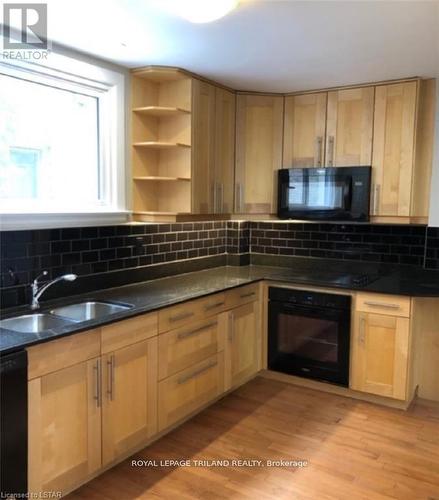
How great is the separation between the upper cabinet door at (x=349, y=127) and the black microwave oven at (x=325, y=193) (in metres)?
0.11

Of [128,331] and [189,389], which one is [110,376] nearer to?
A: [128,331]

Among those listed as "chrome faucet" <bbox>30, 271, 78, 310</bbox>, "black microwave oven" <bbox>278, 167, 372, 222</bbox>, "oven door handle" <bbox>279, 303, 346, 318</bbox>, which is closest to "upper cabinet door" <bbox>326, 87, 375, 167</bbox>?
"black microwave oven" <bbox>278, 167, 372, 222</bbox>

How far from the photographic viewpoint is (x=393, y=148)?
3271 millimetres

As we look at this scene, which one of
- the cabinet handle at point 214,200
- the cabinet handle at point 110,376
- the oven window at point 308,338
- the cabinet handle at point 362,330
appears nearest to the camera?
the cabinet handle at point 110,376

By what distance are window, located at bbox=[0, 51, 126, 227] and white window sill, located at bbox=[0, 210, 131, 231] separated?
25 millimetres

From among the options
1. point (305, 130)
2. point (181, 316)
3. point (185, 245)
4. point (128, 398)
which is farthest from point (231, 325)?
point (305, 130)

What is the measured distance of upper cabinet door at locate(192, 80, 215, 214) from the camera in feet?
10.4

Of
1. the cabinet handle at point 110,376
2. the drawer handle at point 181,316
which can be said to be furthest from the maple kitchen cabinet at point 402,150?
the cabinet handle at point 110,376

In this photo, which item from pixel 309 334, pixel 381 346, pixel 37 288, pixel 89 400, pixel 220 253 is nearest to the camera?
pixel 89 400

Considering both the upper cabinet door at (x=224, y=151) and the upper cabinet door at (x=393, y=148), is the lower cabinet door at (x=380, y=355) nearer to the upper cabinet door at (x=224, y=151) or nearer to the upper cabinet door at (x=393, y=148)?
the upper cabinet door at (x=393, y=148)

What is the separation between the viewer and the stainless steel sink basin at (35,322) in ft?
7.64

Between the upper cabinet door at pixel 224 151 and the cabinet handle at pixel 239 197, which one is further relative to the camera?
the cabinet handle at pixel 239 197

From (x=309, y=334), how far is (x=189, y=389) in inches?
41.1

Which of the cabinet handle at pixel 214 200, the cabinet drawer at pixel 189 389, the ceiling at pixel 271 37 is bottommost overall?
the cabinet drawer at pixel 189 389
